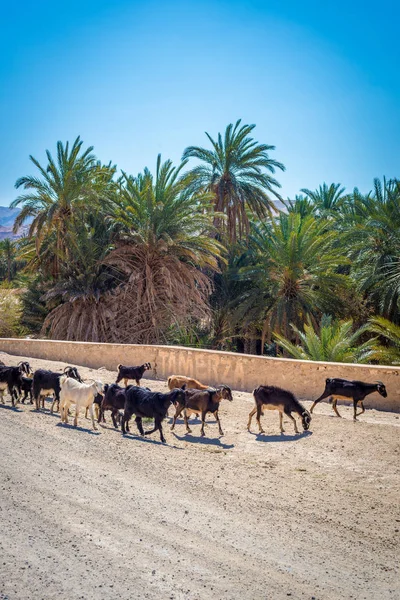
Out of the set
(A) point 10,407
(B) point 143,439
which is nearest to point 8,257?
(A) point 10,407

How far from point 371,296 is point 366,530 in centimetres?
2226

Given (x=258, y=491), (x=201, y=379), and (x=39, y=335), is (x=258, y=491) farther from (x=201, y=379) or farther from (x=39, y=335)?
(x=39, y=335)

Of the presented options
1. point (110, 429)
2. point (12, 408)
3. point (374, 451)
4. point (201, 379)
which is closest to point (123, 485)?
point (110, 429)

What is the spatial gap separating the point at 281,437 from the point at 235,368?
13.6 feet

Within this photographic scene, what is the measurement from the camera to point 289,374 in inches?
531

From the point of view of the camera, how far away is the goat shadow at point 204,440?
10109 mm

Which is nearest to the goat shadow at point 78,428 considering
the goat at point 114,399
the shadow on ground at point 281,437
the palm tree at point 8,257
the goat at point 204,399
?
the goat at point 114,399

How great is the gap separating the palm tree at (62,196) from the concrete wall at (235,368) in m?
9.40

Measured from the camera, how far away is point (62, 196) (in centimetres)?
2717

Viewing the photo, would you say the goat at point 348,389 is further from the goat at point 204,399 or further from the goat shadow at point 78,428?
the goat shadow at point 78,428

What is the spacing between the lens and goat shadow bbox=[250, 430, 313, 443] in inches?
408

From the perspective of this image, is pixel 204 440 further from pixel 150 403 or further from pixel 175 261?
pixel 175 261

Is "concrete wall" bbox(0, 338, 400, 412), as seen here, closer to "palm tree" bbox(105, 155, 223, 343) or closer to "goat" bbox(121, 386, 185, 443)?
"goat" bbox(121, 386, 185, 443)

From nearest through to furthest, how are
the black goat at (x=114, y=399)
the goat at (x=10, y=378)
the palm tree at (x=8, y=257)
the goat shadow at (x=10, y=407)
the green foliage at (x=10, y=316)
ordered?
1. the black goat at (x=114, y=399)
2. the goat shadow at (x=10, y=407)
3. the goat at (x=10, y=378)
4. the green foliage at (x=10, y=316)
5. the palm tree at (x=8, y=257)
